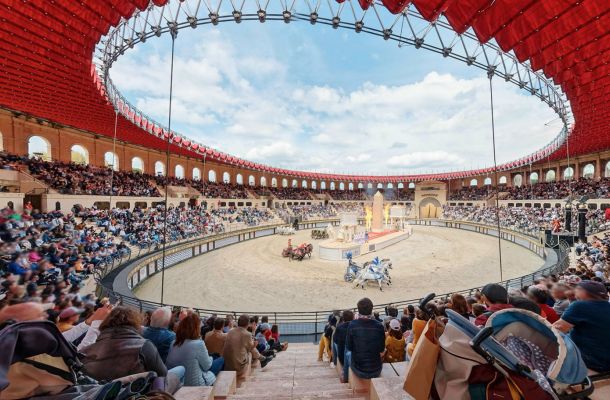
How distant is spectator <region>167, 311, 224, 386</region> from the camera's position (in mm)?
3229

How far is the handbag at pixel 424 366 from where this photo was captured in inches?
69.5

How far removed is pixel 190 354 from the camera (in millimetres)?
3238

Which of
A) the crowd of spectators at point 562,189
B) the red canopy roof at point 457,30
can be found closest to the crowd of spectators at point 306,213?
the crowd of spectators at point 562,189

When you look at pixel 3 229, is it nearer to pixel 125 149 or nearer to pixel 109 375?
pixel 109 375

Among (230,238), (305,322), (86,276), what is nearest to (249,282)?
(305,322)

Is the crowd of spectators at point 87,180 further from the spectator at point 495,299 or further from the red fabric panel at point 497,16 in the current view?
the spectator at point 495,299

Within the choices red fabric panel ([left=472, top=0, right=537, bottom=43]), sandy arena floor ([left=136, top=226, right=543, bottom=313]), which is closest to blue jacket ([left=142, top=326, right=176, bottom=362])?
sandy arena floor ([left=136, top=226, right=543, bottom=313])

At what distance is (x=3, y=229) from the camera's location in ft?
32.6

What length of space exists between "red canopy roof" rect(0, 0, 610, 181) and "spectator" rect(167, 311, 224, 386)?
33.1 ft

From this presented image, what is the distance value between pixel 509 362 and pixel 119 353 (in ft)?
9.43

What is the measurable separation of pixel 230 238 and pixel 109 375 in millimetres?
25317

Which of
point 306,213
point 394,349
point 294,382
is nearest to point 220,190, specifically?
point 306,213

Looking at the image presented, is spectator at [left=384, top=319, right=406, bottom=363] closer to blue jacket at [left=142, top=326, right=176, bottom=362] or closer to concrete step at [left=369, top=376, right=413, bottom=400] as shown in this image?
concrete step at [left=369, top=376, right=413, bottom=400]

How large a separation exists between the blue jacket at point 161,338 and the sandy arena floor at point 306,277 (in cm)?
863
